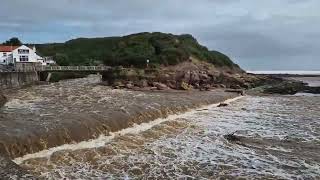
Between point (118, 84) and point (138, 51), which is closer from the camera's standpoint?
point (118, 84)

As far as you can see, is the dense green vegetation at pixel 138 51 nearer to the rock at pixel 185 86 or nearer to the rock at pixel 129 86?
the rock at pixel 185 86

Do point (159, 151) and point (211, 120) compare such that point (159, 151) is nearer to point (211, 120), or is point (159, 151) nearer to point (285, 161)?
point (285, 161)

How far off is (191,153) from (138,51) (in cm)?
8846

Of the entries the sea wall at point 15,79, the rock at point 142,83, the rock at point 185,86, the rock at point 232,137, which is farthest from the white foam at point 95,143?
the rock at point 185,86

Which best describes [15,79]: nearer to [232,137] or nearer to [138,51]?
[232,137]

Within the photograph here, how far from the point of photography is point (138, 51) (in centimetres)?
11262

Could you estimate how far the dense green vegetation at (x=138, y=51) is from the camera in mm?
102188

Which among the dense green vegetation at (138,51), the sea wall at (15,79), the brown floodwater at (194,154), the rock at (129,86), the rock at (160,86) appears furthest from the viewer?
the dense green vegetation at (138,51)

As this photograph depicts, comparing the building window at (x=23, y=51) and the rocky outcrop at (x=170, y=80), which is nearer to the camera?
the rocky outcrop at (x=170, y=80)

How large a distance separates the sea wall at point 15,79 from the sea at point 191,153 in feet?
110

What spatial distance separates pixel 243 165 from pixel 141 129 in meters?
10.1

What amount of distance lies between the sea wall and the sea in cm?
3357

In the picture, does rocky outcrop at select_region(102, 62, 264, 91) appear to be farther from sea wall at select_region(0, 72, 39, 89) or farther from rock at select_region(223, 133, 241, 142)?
rock at select_region(223, 133, 241, 142)

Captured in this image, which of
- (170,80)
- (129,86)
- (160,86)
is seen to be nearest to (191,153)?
(129,86)
